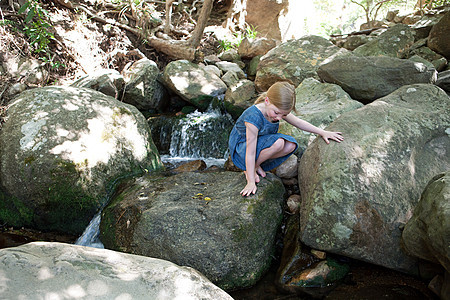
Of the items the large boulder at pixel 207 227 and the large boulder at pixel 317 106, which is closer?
the large boulder at pixel 207 227

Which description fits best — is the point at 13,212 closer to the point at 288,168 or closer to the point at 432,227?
the point at 288,168

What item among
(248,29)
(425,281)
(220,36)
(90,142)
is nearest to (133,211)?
(90,142)

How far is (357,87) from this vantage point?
183 inches

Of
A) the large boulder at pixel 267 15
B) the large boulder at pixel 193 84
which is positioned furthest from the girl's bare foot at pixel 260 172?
the large boulder at pixel 267 15

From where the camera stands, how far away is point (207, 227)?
2.84 metres

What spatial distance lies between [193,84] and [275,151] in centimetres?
415

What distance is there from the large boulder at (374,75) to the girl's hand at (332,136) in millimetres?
2018

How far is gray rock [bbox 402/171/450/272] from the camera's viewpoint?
1.95 metres

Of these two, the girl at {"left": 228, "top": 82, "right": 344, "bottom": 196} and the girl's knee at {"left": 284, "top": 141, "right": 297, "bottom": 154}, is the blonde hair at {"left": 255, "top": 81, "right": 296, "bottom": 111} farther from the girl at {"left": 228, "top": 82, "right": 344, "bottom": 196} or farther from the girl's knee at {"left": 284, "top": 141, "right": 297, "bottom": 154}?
the girl's knee at {"left": 284, "top": 141, "right": 297, "bottom": 154}

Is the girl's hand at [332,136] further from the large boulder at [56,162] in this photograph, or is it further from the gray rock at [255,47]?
the gray rock at [255,47]

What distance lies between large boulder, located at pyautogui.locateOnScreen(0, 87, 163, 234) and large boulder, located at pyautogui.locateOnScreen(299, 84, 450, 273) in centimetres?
239

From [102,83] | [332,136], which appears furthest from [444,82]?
[102,83]

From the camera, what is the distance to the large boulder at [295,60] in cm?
605

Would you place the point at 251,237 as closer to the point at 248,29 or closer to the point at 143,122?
the point at 143,122
